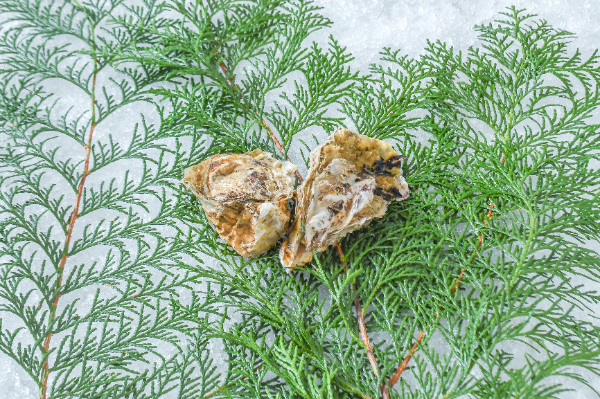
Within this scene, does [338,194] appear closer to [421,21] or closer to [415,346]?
[415,346]

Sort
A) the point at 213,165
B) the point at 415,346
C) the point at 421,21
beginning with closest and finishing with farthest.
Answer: the point at 415,346 < the point at 213,165 < the point at 421,21

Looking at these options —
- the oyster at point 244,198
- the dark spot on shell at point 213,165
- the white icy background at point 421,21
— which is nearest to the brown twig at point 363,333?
the oyster at point 244,198

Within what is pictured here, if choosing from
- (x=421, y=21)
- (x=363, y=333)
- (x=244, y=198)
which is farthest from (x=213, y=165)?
(x=421, y=21)

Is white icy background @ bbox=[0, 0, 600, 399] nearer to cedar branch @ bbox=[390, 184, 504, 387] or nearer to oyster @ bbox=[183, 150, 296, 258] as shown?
oyster @ bbox=[183, 150, 296, 258]

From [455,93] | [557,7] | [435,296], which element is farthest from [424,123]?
[557,7]

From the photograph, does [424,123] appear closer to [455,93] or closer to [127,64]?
[455,93]

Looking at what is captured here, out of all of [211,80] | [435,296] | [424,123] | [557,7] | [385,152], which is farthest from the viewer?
[557,7]
